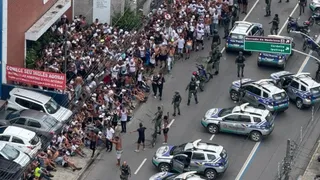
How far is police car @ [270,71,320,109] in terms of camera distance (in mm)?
58812

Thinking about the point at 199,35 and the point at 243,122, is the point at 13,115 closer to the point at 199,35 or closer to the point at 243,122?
the point at 243,122

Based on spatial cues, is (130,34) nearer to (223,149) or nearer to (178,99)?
(178,99)

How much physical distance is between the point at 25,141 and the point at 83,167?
315cm

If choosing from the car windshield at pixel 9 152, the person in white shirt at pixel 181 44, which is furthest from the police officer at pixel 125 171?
the person in white shirt at pixel 181 44

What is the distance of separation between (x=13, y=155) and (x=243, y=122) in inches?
472

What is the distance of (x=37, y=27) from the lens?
59.0 meters

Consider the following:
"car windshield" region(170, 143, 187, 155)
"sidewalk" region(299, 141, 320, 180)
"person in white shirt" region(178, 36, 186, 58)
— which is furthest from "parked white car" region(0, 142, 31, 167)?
"person in white shirt" region(178, 36, 186, 58)

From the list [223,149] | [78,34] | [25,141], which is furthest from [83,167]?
[78,34]

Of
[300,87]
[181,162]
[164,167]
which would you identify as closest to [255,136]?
[300,87]

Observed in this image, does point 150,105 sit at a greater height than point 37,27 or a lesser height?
lesser

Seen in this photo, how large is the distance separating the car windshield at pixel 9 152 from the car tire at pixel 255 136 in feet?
39.7

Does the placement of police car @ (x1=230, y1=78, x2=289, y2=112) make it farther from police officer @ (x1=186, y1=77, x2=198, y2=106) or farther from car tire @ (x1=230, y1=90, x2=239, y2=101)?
police officer @ (x1=186, y1=77, x2=198, y2=106)

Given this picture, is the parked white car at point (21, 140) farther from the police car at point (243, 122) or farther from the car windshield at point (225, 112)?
the car windshield at point (225, 112)

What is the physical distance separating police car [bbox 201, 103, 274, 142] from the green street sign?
3.38 m
